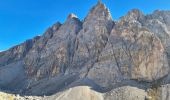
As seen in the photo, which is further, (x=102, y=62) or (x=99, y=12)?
(x=99, y=12)

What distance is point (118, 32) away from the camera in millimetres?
156000

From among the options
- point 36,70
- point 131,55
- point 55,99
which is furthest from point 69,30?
point 55,99

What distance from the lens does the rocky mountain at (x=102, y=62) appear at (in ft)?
420

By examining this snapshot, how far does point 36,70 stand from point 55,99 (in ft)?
223

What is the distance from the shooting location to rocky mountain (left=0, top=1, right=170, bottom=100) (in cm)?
12800

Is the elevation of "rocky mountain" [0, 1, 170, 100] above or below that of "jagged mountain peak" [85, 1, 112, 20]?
below

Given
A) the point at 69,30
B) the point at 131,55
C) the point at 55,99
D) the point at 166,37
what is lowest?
the point at 55,99

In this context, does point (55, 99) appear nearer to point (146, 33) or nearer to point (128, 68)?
point (128, 68)

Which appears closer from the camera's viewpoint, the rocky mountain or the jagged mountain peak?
the rocky mountain

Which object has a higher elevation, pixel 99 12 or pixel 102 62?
pixel 99 12

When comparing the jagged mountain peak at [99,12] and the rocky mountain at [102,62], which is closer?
the rocky mountain at [102,62]

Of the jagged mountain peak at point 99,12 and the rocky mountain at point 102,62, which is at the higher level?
the jagged mountain peak at point 99,12

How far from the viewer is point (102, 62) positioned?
5965 inches

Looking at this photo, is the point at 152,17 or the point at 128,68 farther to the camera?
the point at 152,17
